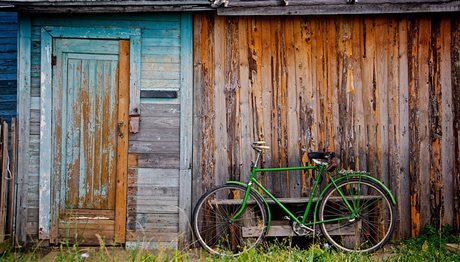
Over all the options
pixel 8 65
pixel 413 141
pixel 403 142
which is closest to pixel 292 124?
pixel 403 142

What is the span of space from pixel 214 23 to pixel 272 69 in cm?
97

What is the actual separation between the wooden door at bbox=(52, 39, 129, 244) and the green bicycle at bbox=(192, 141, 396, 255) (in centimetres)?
120

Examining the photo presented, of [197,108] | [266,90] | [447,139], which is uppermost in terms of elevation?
[266,90]

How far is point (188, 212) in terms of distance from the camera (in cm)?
836

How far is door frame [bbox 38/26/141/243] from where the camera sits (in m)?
8.29

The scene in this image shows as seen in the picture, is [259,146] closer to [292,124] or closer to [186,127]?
[292,124]

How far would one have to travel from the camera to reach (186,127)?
838cm

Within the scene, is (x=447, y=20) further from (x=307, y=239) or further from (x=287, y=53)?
(x=307, y=239)

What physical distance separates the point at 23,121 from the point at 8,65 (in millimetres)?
2410

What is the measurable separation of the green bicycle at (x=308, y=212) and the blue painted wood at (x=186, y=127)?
0.23 meters

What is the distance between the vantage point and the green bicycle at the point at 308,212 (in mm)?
8047

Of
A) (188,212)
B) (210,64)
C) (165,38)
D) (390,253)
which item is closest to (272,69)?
(210,64)

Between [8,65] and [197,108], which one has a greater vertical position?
[8,65]

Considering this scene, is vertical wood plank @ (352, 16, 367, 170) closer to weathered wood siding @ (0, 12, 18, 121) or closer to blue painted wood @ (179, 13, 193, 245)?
blue painted wood @ (179, 13, 193, 245)
